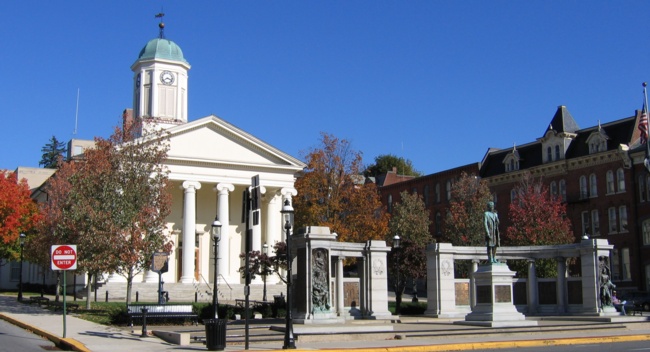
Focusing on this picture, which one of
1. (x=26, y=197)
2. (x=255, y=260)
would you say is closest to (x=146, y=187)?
(x=255, y=260)

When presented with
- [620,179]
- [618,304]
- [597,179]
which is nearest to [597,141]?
[597,179]

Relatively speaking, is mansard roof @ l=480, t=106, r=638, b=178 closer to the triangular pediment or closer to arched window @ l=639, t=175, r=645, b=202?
arched window @ l=639, t=175, r=645, b=202

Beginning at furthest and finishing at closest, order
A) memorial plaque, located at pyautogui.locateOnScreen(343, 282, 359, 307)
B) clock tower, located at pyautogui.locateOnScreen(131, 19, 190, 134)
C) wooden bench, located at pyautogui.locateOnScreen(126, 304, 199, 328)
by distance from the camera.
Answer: clock tower, located at pyautogui.locateOnScreen(131, 19, 190, 134)
memorial plaque, located at pyautogui.locateOnScreen(343, 282, 359, 307)
wooden bench, located at pyautogui.locateOnScreen(126, 304, 199, 328)

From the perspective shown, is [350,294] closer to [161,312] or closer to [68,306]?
[161,312]

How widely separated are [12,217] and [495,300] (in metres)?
41.3

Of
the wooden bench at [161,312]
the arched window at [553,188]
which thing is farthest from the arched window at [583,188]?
the wooden bench at [161,312]

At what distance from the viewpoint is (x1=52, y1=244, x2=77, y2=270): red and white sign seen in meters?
24.0

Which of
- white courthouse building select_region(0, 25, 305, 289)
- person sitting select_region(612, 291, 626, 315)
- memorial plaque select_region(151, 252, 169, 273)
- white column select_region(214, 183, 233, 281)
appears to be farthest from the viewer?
white column select_region(214, 183, 233, 281)

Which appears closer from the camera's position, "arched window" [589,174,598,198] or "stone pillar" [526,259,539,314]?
"stone pillar" [526,259,539,314]

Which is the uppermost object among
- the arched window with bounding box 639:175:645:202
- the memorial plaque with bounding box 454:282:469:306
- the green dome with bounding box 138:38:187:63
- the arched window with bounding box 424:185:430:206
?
the green dome with bounding box 138:38:187:63

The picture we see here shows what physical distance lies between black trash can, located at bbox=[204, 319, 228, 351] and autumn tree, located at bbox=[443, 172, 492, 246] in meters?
39.4

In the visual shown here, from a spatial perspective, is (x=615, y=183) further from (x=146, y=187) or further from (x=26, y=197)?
(x=26, y=197)

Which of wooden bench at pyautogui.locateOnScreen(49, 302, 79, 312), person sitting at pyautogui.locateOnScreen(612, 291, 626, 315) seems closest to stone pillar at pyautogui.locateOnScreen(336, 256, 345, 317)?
person sitting at pyautogui.locateOnScreen(612, 291, 626, 315)

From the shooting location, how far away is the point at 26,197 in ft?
209
